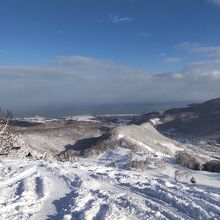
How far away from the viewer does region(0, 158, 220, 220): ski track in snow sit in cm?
1386

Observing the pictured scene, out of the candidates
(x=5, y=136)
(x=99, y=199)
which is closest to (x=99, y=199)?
(x=99, y=199)

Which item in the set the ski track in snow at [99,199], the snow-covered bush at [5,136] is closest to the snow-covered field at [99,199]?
the ski track in snow at [99,199]

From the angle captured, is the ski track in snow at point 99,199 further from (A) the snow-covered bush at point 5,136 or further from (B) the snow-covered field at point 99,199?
(A) the snow-covered bush at point 5,136

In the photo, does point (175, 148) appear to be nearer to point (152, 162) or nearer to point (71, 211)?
point (152, 162)

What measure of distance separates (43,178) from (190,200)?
8.12m

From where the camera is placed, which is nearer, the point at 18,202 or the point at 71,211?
the point at 71,211

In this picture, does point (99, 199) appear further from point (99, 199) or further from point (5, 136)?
point (5, 136)

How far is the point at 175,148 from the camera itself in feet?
335

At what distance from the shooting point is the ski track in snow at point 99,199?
13859 millimetres

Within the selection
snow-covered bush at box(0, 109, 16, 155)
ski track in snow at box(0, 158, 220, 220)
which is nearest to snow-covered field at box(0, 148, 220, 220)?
ski track in snow at box(0, 158, 220, 220)

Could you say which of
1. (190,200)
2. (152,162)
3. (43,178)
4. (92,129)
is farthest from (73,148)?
(190,200)

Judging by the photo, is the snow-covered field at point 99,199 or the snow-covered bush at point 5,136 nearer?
the snow-covered field at point 99,199

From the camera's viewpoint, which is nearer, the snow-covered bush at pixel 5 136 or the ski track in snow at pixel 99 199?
the ski track in snow at pixel 99 199

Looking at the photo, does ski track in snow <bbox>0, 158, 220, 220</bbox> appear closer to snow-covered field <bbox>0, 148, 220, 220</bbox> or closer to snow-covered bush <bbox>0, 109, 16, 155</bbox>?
snow-covered field <bbox>0, 148, 220, 220</bbox>
